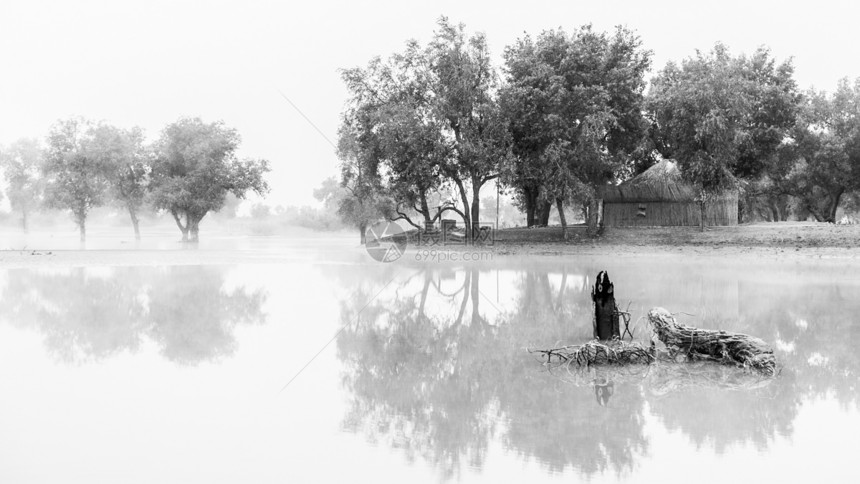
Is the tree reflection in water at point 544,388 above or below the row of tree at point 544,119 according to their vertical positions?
below

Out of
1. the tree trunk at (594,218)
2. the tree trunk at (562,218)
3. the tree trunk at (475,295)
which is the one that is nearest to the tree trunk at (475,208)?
the tree trunk at (562,218)

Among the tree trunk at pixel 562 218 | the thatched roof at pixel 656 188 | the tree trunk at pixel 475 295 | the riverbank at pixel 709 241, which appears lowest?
the tree trunk at pixel 475 295

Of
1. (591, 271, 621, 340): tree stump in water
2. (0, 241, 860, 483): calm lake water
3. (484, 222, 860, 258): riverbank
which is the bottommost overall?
(0, 241, 860, 483): calm lake water

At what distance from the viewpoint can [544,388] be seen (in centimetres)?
916

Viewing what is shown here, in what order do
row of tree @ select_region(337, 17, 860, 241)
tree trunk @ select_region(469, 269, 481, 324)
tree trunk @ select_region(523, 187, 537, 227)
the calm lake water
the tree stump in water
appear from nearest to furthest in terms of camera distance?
the calm lake water → the tree stump in water → tree trunk @ select_region(469, 269, 481, 324) → row of tree @ select_region(337, 17, 860, 241) → tree trunk @ select_region(523, 187, 537, 227)

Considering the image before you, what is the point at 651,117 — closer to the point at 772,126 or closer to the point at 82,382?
the point at 772,126

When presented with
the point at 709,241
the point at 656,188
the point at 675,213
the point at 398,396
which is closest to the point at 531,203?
the point at 656,188

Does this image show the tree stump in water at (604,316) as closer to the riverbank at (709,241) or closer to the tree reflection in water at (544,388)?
the tree reflection in water at (544,388)

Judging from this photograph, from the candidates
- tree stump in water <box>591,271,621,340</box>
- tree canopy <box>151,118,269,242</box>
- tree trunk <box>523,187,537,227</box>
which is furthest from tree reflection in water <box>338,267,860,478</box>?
tree canopy <box>151,118,269,242</box>

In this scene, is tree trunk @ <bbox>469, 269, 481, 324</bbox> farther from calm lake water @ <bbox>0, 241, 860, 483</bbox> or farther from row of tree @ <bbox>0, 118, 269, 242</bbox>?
row of tree @ <bbox>0, 118, 269, 242</bbox>

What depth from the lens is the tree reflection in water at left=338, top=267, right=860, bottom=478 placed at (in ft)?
23.1

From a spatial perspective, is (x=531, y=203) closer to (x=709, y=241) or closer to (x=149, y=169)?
(x=709, y=241)

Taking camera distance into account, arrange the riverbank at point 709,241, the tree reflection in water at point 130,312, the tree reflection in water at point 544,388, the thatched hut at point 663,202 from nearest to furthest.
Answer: the tree reflection in water at point 544,388, the tree reflection in water at point 130,312, the riverbank at point 709,241, the thatched hut at point 663,202

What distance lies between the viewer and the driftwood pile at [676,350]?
1025 centimetres
